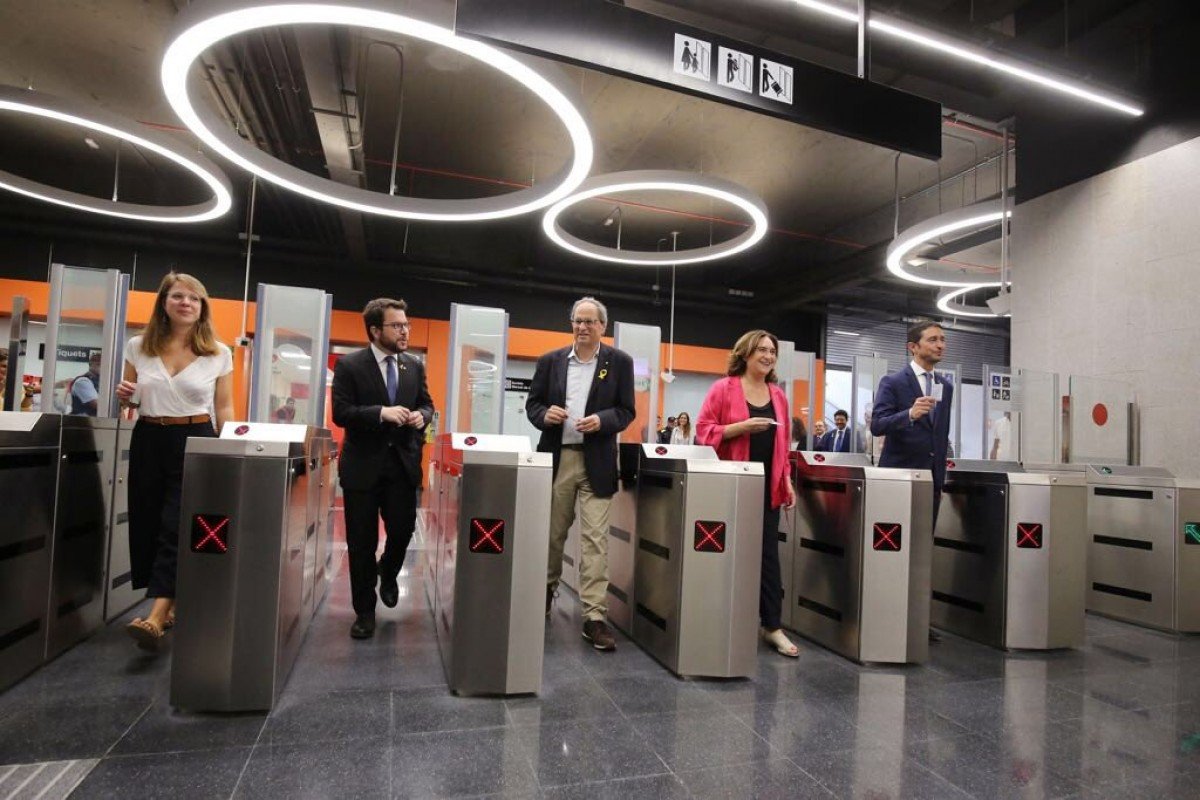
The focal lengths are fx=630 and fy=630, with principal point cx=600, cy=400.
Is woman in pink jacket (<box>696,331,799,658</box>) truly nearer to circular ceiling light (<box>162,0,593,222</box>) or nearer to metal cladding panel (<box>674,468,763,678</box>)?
metal cladding panel (<box>674,468,763,678</box>)

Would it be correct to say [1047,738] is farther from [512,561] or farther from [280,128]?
[280,128]

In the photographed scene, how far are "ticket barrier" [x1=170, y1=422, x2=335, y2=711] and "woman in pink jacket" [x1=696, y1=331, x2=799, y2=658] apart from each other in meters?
1.87

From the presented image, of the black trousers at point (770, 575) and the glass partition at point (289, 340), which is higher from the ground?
the glass partition at point (289, 340)

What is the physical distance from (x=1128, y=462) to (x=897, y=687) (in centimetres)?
367

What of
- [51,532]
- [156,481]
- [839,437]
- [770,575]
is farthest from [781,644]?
[839,437]

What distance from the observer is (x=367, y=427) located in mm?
2863

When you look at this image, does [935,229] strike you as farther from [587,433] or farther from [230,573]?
[230,573]

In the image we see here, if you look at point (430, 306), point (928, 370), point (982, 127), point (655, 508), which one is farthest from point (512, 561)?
point (430, 306)

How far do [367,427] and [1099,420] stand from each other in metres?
5.26

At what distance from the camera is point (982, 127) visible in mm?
6004

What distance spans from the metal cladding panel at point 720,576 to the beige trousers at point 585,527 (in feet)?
1.56

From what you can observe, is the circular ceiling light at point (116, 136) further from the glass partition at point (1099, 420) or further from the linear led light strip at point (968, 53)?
the glass partition at point (1099, 420)

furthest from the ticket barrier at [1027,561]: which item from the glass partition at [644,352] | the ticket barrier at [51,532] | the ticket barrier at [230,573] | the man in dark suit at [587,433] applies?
the ticket barrier at [51,532]

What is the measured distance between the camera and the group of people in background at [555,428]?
8.62 ft
